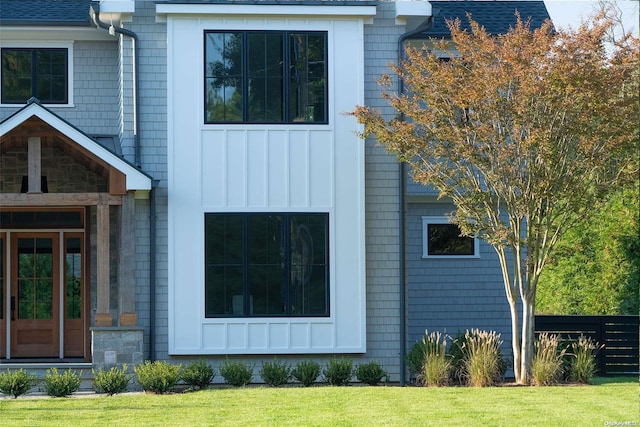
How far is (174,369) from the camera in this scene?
1502 centimetres

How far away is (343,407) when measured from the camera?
1293cm

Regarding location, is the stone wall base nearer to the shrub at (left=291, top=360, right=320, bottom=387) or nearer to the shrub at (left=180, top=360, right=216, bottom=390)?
the shrub at (left=180, top=360, right=216, bottom=390)

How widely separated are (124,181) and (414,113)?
175 inches

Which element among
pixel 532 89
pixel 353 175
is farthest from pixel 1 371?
pixel 532 89

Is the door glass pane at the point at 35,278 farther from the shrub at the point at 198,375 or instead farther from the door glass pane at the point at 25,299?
the shrub at the point at 198,375

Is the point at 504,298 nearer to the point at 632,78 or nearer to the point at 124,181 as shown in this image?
the point at 632,78

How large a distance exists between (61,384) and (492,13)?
1170cm

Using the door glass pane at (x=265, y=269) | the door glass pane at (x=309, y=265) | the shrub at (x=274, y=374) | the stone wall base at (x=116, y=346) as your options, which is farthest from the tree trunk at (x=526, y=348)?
the stone wall base at (x=116, y=346)

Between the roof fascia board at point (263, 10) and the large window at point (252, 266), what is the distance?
10.4ft

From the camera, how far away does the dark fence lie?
18.9 meters

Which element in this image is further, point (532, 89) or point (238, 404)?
point (532, 89)

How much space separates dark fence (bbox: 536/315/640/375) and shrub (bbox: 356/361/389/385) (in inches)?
160

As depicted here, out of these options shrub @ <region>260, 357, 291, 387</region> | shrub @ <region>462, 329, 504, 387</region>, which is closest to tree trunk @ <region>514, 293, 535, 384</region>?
shrub @ <region>462, 329, 504, 387</region>

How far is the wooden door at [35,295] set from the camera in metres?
18.5
